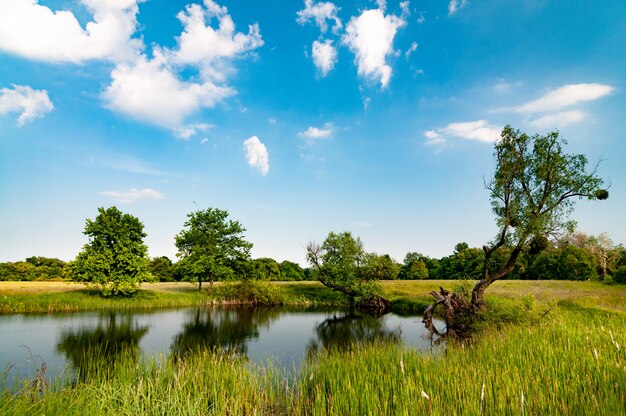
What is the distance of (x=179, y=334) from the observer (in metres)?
26.8

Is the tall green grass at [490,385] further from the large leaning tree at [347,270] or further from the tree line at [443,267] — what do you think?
the tree line at [443,267]

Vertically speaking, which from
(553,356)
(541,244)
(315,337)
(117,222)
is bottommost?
(315,337)

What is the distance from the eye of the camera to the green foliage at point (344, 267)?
49.3 metres

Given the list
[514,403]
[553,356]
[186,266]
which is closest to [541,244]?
[553,356]

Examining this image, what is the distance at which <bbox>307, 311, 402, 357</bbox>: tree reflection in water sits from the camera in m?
23.8

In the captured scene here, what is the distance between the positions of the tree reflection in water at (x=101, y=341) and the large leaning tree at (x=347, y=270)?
2726 cm

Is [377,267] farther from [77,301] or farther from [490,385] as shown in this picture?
[490,385]

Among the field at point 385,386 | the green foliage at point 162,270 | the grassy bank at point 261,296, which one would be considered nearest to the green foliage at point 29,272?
the green foliage at point 162,270

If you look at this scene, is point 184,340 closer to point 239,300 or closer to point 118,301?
point 118,301

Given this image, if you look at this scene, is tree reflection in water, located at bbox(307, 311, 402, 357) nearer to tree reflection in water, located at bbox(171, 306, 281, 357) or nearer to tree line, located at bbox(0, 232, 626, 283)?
tree reflection in water, located at bbox(171, 306, 281, 357)

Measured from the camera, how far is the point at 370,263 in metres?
51.1

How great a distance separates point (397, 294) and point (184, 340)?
37.2 m

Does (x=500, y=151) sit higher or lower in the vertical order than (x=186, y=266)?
higher

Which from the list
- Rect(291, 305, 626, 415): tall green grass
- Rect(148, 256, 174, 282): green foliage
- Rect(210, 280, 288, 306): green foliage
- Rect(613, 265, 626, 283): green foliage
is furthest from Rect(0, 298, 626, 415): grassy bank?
Rect(148, 256, 174, 282): green foliage
